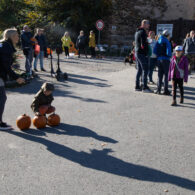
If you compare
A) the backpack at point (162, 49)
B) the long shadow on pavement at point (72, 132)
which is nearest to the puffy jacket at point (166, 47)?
the backpack at point (162, 49)

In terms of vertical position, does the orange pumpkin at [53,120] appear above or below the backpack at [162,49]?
below

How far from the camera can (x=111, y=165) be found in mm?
4441

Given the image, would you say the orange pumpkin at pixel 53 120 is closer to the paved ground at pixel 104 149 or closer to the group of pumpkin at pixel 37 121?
the group of pumpkin at pixel 37 121

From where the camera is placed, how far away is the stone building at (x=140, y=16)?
22172mm

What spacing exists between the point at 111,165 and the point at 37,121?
7.44 ft

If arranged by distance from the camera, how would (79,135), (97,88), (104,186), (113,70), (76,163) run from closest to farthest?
1. (104,186)
2. (76,163)
3. (79,135)
4. (97,88)
5. (113,70)

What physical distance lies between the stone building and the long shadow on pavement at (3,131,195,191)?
19.1 m

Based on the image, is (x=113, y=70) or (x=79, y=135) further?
(x=113, y=70)

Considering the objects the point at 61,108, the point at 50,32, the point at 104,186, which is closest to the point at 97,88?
the point at 61,108

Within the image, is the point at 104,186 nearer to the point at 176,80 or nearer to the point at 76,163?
the point at 76,163

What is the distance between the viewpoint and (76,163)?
451cm

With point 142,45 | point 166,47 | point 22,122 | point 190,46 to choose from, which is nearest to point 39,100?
point 22,122

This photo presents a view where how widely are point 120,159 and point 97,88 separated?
606 cm

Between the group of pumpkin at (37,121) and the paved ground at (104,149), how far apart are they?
152 mm
